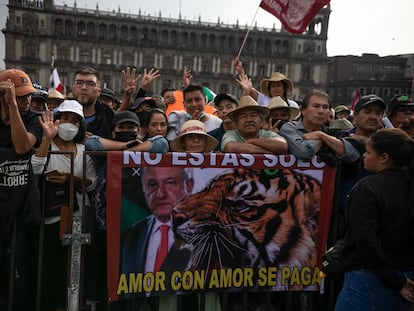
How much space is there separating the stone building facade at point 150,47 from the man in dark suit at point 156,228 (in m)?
53.1

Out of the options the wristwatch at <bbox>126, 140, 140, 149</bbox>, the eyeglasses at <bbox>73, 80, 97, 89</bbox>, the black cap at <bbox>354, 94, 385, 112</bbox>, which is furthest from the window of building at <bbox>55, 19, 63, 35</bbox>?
the black cap at <bbox>354, 94, 385, 112</bbox>

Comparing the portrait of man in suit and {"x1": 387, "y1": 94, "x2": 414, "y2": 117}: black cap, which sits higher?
{"x1": 387, "y1": 94, "x2": 414, "y2": 117}: black cap

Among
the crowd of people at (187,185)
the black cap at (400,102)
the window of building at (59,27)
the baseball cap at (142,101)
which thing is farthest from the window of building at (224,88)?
the crowd of people at (187,185)

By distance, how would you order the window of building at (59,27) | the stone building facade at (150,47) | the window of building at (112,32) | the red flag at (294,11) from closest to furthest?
the red flag at (294,11) → the stone building facade at (150,47) → the window of building at (59,27) → the window of building at (112,32)

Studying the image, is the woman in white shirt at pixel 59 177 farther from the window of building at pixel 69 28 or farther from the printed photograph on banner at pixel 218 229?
the window of building at pixel 69 28

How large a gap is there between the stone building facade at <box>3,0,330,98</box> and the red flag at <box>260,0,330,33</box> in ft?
163

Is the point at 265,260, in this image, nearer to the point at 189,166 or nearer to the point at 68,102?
the point at 189,166

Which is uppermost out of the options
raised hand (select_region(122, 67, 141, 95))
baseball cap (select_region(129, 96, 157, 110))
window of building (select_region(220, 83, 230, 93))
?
window of building (select_region(220, 83, 230, 93))

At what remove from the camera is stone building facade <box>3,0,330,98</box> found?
52500 millimetres

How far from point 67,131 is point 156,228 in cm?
100

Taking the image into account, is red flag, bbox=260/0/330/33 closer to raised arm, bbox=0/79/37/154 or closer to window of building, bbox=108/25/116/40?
raised arm, bbox=0/79/37/154

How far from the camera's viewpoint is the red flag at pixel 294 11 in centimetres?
552

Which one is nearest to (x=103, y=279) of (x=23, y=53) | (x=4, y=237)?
(x=4, y=237)

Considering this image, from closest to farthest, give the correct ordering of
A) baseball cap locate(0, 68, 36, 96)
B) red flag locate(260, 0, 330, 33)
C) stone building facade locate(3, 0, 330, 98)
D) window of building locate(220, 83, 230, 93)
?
baseball cap locate(0, 68, 36, 96)
red flag locate(260, 0, 330, 33)
stone building facade locate(3, 0, 330, 98)
window of building locate(220, 83, 230, 93)
